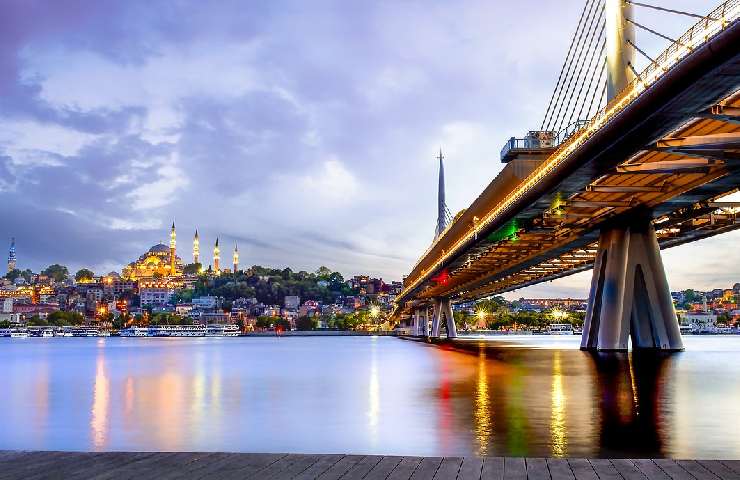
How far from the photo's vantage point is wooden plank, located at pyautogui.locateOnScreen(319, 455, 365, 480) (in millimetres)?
9891

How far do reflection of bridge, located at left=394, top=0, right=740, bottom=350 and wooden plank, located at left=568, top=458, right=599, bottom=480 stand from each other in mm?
17708

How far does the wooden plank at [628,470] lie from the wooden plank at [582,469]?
0.34 metres

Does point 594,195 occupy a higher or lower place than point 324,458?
higher

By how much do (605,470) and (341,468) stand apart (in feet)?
11.1

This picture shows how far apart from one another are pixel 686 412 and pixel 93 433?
51.8 feet

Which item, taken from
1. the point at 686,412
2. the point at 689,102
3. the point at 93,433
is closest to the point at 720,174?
the point at 689,102

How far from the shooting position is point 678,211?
5866 centimetres

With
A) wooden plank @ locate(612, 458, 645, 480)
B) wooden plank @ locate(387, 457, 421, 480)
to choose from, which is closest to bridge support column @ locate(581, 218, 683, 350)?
wooden plank @ locate(612, 458, 645, 480)

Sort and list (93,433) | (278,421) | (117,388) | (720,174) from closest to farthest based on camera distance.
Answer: (93,433)
(278,421)
(117,388)
(720,174)

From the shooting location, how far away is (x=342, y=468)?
410 inches

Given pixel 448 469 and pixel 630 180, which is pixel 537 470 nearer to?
pixel 448 469

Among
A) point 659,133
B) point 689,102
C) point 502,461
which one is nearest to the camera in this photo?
point 502,461

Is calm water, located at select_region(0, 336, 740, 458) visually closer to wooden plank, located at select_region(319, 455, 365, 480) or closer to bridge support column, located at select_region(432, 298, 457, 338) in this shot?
wooden plank, located at select_region(319, 455, 365, 480)

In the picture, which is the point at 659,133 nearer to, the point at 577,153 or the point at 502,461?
the point at 577,153
